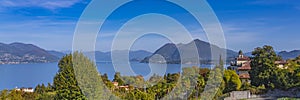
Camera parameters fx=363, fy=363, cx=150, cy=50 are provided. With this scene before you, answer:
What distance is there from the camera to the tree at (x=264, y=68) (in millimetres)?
14609

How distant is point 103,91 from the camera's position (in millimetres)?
7516

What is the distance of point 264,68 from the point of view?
14.9 metres

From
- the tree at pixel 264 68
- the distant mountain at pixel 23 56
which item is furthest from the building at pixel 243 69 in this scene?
the distant mountain at pixel 23 56

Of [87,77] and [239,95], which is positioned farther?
[239,95]

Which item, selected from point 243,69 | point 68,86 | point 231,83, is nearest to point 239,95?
point 231,83

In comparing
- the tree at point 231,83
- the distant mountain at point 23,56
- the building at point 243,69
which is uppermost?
the distant mountain at point 23,56

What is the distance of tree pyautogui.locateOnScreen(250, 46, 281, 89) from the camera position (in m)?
14.6

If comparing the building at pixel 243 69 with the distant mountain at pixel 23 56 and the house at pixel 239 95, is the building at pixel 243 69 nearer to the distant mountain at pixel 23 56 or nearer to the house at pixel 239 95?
the house at pixel 239 95

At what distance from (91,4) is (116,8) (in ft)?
1.76

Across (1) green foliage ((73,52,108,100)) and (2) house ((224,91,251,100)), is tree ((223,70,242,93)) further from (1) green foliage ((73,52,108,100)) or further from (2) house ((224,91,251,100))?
(1) green foliage ((73,52,108,100))

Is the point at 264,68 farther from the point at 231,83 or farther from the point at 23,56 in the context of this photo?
the point at 23,56

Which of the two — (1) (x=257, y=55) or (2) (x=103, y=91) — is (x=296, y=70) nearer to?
(1) (x=257, y=55)

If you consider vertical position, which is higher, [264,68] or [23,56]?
[23,56]

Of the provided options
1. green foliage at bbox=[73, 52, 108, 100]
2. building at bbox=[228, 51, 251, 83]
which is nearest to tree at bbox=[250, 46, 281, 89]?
building at bbox=[228, 51, 251, 83]
